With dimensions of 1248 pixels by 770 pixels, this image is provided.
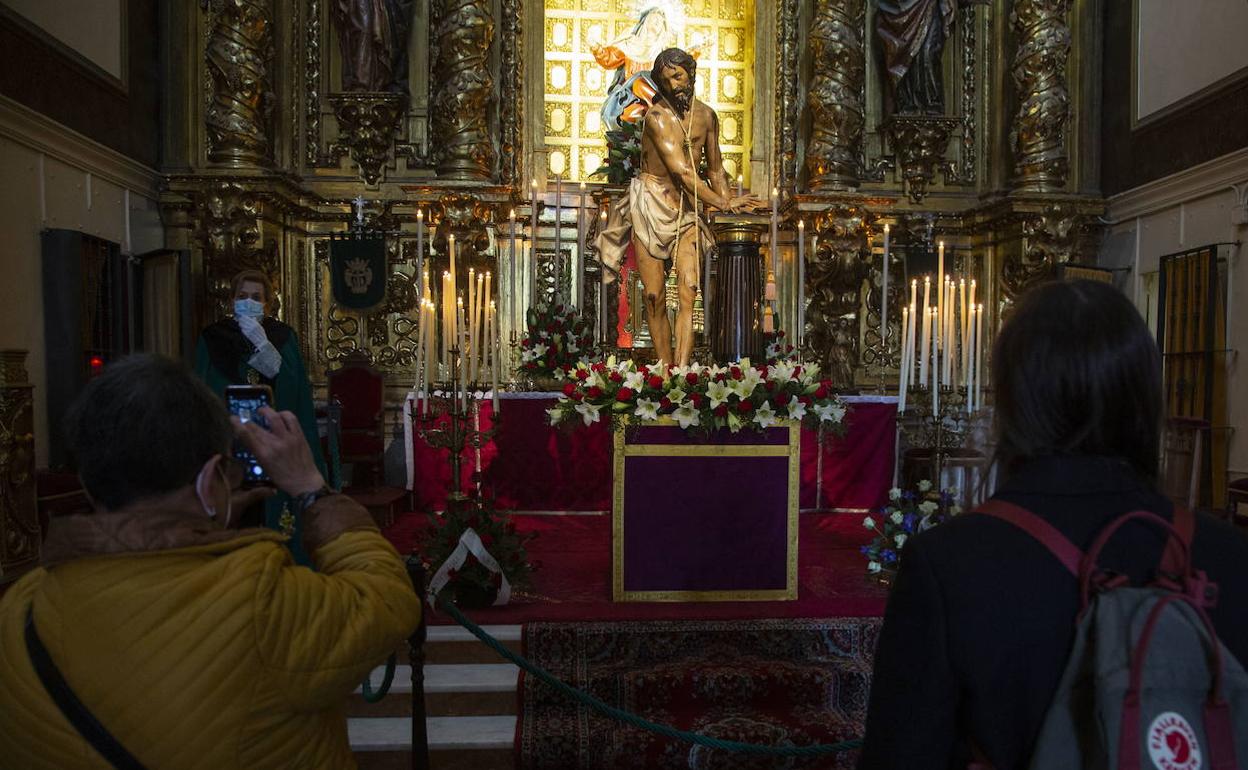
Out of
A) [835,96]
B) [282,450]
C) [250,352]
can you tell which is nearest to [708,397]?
[250,352]

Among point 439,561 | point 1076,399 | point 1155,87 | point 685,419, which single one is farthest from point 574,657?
point 1155,87

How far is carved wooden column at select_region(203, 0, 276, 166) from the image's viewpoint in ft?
28.7

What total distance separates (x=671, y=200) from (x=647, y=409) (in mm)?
2384

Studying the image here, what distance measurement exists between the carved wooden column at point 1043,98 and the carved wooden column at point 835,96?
175 centimetres

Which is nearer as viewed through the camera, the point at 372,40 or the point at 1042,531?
the point at 1042,531

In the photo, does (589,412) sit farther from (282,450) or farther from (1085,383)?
(1085,383)

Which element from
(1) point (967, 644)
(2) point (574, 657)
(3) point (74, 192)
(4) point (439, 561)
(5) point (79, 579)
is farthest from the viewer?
(3) point (74, 192)

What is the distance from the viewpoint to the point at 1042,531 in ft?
3.90

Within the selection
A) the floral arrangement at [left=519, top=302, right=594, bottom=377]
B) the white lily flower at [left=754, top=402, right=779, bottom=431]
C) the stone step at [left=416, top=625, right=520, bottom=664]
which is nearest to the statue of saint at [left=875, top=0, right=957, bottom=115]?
the floral arrangement at [left=519, top=302, right=594, bottom=377]

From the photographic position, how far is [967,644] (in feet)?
3.90

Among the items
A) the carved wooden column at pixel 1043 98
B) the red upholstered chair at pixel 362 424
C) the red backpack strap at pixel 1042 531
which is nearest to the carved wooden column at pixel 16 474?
the red upholstered chair at pixel 362 424

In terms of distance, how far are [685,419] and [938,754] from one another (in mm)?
3214

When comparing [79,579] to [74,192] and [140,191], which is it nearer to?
[74,192]

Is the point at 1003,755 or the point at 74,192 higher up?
the point at 74,192
